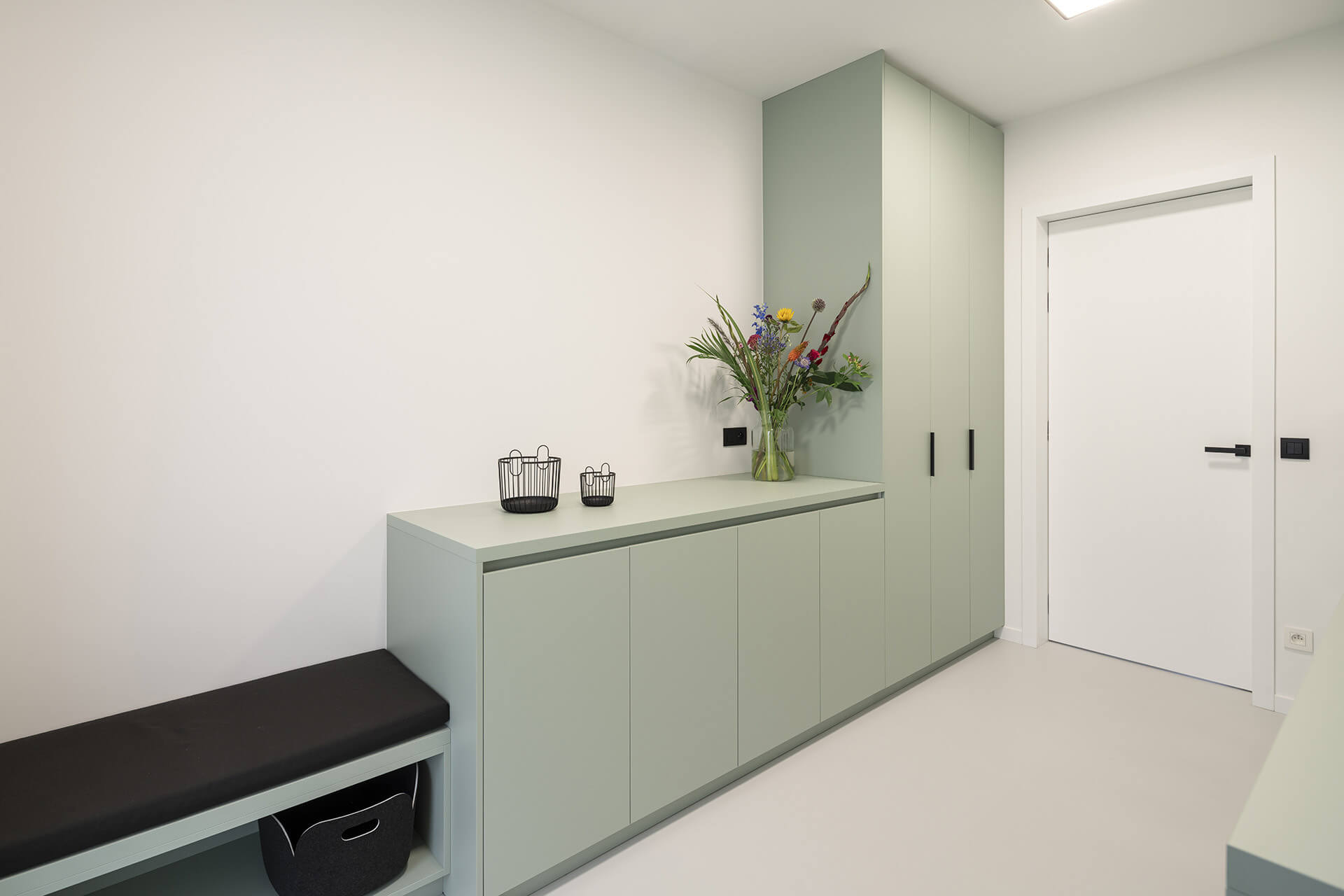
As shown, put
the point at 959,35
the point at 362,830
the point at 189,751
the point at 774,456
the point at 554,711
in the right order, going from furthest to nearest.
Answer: the point at 774,456
the point at 959,35
the point at 554,711
the point at 362,830
the point at 189,751

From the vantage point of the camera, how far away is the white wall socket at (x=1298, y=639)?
2.45 metres

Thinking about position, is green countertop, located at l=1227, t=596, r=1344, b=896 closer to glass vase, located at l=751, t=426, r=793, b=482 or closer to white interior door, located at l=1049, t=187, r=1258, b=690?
glass vase, located at l=751, t=426, r=793, b=482

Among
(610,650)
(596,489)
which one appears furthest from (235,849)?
(596,489)

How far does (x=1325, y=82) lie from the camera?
238 centimetres

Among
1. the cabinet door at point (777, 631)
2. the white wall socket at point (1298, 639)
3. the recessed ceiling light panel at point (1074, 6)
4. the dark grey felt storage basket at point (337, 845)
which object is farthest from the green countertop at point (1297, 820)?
the white wall socket at point (1298, 639)

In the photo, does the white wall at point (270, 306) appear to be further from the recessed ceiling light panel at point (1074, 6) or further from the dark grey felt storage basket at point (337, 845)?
the recessed ceiling light panel at point (1074, 6)

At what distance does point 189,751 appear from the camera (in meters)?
1.33

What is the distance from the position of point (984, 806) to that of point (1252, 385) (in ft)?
6.41

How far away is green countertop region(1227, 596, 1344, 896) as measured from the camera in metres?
0.48

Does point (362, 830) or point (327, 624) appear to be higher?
point (327, 624)

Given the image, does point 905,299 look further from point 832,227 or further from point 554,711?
point 554,711

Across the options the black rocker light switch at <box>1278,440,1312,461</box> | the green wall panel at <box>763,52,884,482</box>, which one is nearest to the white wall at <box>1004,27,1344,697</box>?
the black rocker light switch at <box>1278,440,1312,461</box>

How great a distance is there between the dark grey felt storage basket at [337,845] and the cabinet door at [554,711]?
0.68 ft

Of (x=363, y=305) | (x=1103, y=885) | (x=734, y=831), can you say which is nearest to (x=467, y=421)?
(x=363, y=305)
